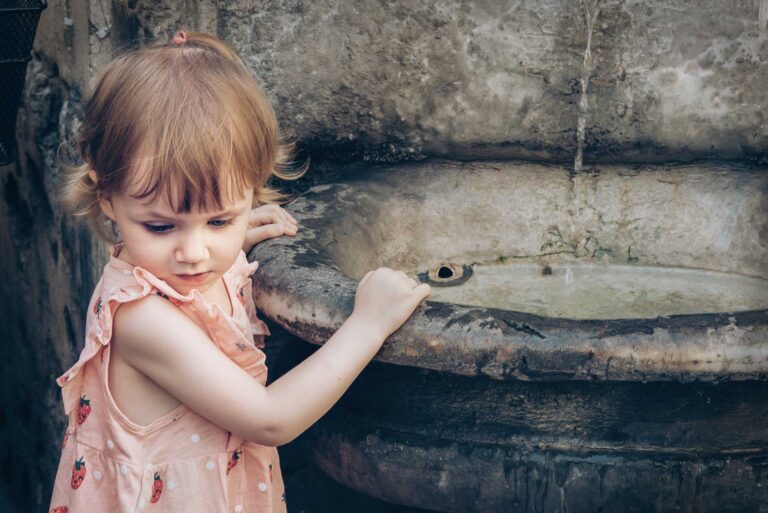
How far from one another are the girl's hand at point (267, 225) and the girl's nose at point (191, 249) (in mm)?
496

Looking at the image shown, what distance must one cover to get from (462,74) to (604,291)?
613 millimetres

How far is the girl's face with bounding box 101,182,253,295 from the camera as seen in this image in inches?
67.9

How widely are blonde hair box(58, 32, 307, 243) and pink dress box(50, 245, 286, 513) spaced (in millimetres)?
165

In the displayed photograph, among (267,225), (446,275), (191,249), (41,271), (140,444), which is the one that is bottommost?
(41,271)

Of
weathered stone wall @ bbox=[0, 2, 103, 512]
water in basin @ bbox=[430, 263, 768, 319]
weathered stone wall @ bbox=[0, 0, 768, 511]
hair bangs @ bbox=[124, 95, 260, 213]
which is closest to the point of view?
hair bangs @ bbox=[124, 95, 260, 213]

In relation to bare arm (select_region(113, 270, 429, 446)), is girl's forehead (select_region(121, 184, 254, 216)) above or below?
above

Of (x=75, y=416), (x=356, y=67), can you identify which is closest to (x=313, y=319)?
(x=75, y=416)

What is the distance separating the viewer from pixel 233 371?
1764 mm

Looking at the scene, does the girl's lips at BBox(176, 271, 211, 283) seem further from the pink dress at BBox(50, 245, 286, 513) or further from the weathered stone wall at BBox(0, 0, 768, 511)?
the weathered stone wall at BBox(0, 0, 768, 511)

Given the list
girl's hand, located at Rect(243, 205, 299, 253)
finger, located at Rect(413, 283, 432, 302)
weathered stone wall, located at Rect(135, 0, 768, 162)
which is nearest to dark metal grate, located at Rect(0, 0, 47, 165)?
weathered stone wall, located at Rect(135, 0, 768, 162)

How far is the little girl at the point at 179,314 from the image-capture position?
1.70 m

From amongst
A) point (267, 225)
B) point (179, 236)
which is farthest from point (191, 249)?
point (267, 225)

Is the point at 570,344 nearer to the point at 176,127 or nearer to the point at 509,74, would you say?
the point at 176,127

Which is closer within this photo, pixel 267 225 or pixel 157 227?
pixel 157 227
